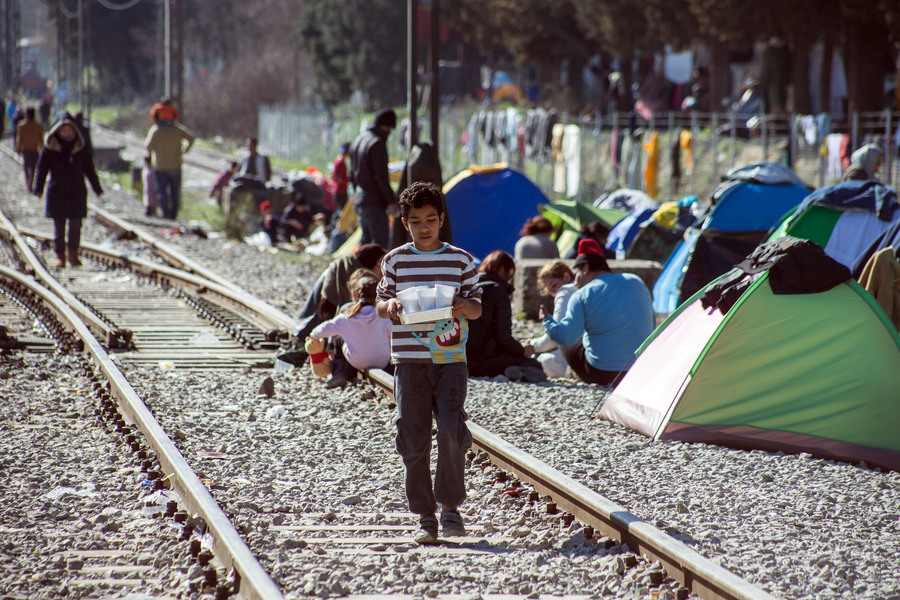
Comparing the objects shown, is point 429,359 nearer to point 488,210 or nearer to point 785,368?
point 785,368

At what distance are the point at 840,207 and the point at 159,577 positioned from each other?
781 cm

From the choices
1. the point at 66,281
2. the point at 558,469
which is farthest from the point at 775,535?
the point at 66,281

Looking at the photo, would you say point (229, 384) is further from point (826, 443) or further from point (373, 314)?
point (826, 443)

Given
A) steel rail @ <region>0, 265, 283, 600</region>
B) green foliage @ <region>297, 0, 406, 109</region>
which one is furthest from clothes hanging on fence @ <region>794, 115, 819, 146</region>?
green foliage @ <region>297, 0, 406, 109</region>

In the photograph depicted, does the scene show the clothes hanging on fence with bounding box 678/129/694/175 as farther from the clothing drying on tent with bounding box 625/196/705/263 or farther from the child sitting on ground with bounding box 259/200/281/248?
the clothing drying on tent with bounding box 625/196/705/263

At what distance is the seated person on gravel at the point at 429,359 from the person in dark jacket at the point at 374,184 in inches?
306

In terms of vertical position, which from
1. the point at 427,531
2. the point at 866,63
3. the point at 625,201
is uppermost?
the point at 866,63

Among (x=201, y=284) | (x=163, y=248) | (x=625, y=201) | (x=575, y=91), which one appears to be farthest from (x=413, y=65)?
(x=575, y=91)

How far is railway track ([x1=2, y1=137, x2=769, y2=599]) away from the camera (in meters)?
4.82

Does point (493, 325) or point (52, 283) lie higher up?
point (493, 325)

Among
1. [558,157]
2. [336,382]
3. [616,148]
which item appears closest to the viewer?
[336,382]

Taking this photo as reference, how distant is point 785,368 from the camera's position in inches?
292

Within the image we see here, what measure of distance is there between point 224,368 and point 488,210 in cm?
721

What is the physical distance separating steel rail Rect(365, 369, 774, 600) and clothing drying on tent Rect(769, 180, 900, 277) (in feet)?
16.9
